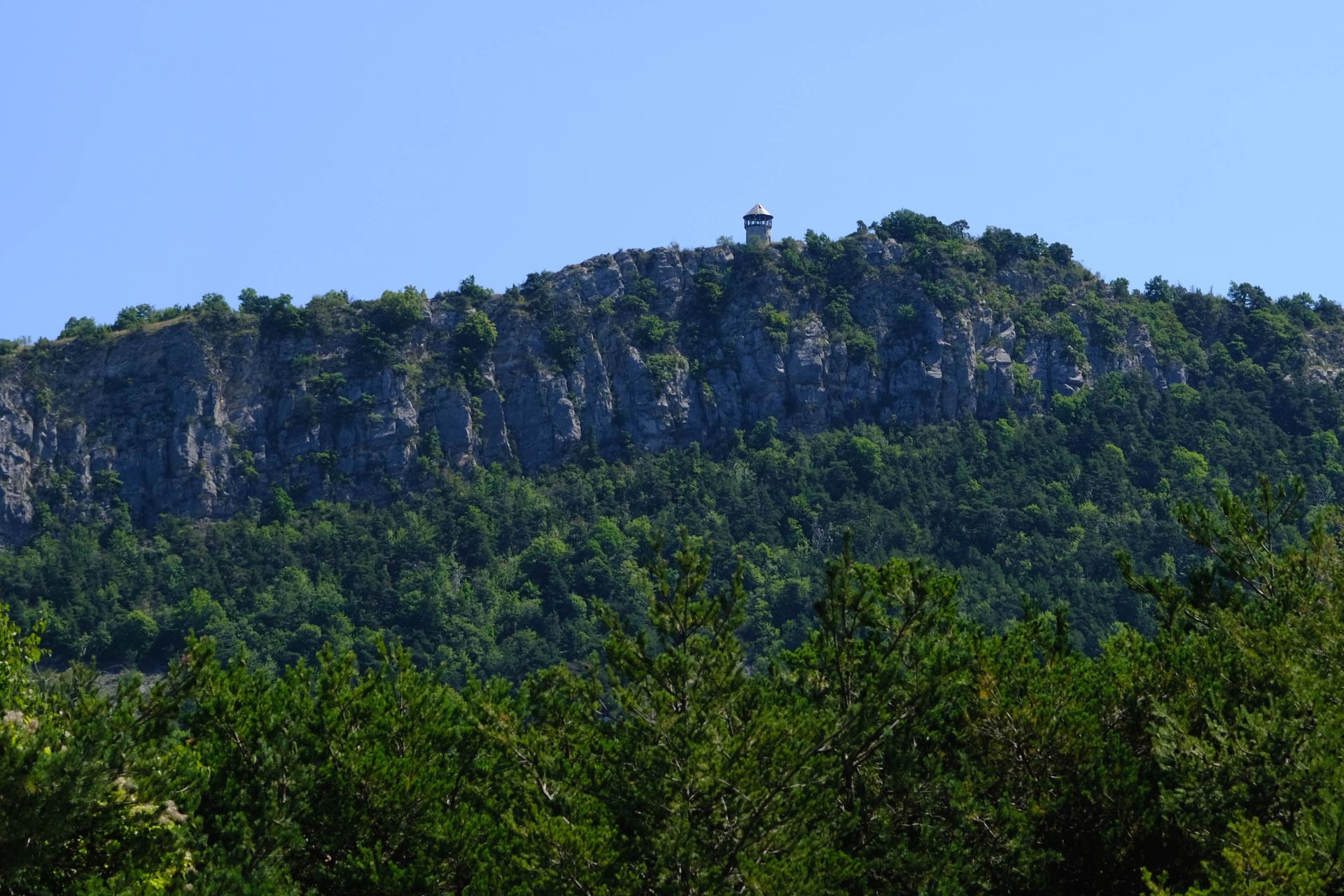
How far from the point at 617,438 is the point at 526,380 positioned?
8.59 meters

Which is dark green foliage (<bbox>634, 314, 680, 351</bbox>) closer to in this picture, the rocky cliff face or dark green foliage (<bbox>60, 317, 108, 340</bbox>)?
the rocky cliff face

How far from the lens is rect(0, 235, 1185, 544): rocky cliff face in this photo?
468 ft

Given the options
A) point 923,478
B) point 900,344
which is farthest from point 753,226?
point 923,478

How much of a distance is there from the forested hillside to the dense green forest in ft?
303

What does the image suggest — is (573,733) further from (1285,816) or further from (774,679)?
(1285,816)

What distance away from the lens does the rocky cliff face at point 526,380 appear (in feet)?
468

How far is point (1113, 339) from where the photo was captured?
15262cm

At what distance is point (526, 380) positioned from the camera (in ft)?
488

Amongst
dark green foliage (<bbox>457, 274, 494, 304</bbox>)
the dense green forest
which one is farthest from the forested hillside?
the dense green forest

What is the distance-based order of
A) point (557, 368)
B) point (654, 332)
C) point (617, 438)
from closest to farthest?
point (617, 438), point (557, 368), point (654, 332)

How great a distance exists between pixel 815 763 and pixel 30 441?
124 metres

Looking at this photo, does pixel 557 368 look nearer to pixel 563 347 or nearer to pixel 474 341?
pixel 563 347

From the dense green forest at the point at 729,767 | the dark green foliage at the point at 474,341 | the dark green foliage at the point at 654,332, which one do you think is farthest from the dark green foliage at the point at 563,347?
the dense green forest at the point at 729,767

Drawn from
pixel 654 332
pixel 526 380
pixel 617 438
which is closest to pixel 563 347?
pixel 526 380
